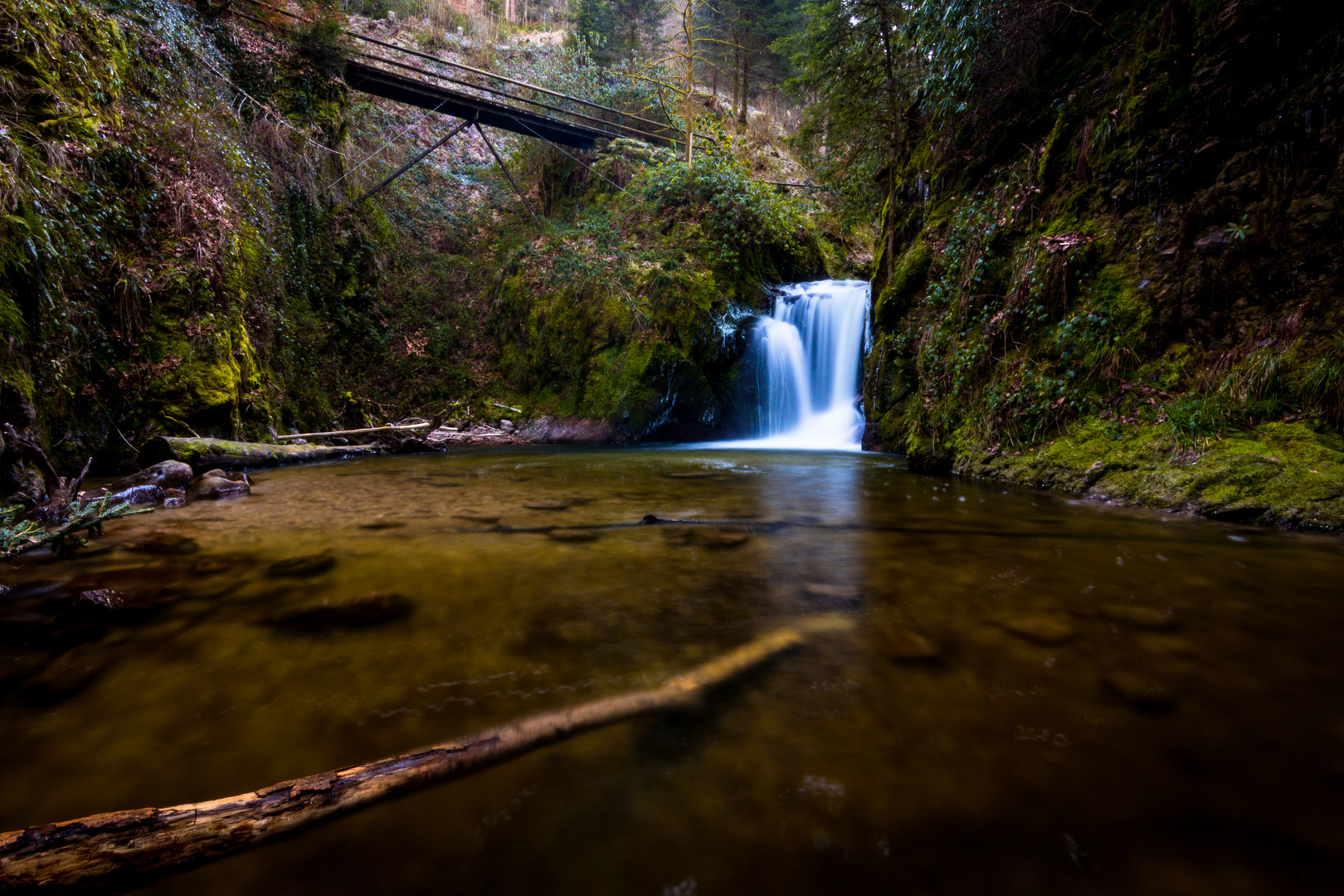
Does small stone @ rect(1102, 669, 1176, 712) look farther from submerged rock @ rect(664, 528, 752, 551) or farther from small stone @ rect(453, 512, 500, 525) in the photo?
small stone @ rect(453, 512, 500, 525)

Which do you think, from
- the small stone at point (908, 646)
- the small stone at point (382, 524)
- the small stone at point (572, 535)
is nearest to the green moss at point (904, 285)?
the small stone at point (572, 535)

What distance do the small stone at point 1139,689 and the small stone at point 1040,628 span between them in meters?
0.24

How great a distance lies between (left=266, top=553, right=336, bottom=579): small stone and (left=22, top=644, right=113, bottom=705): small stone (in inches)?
32.5

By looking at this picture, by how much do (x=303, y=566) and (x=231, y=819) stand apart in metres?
2.18

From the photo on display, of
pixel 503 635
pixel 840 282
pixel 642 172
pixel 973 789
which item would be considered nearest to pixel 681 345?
pixel 840 282

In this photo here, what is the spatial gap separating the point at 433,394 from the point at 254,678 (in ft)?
38.1

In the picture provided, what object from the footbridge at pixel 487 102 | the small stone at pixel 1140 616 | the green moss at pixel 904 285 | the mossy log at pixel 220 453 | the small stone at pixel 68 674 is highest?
the footbridge at pixel 487 102

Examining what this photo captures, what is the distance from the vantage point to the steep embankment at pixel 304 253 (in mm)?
5176

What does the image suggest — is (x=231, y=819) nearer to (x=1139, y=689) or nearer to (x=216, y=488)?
(x=1139, y=689)

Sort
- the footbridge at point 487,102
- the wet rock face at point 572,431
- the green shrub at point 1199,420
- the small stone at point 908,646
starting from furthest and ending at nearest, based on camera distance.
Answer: the wet rock face at point 572,431, the footbridge at point 487,102, the green shrub at point 1199,420, the small stone at point 908,646

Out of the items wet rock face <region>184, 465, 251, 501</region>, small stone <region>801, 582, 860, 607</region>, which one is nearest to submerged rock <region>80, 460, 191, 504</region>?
wet rock face <region>184, 465, 251, 501</region>

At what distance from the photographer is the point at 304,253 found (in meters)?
9.73

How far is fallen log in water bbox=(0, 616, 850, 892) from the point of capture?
889 millimetres

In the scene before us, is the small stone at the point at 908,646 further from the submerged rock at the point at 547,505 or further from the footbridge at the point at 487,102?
the footbridge at the point at 487,102
